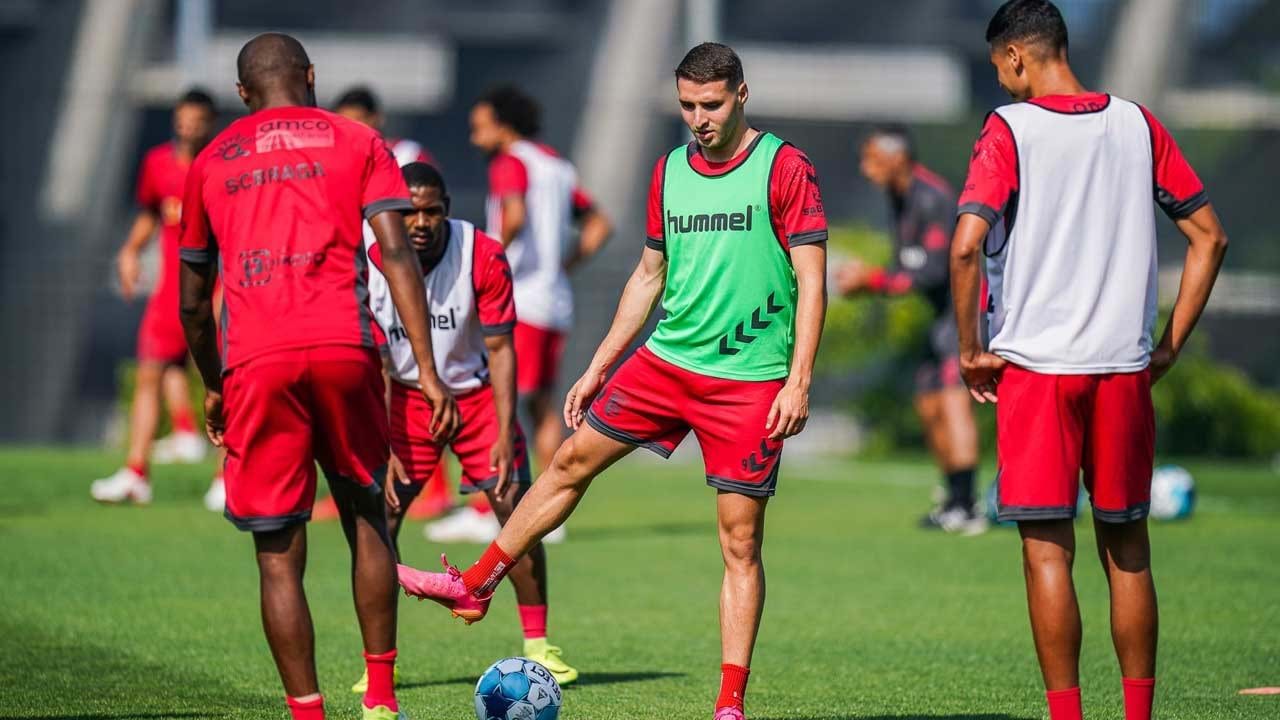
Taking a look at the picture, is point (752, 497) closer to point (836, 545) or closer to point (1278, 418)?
point (836, 545)

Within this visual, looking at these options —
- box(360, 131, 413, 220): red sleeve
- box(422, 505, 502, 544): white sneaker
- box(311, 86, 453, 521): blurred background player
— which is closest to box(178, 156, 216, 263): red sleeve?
box(360, 131, 413, 220): red sleeve

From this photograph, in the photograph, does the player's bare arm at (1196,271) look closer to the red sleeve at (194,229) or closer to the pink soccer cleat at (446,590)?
the pink soccer cleat at (446,590)

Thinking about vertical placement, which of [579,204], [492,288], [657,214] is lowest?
[492,288]

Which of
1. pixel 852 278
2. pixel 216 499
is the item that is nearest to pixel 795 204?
pixel 852 278

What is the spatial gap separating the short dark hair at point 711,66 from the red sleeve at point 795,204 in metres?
0.32

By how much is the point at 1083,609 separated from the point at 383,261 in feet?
15.2

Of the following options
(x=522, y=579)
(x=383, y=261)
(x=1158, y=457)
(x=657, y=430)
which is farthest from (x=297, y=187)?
(x=1158, y=457)

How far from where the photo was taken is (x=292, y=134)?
16.9 ft

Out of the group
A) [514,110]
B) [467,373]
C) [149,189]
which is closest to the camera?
[467,373]

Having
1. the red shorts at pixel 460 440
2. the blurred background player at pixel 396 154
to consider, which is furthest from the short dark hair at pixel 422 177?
the blurred background player at pixel 396 154

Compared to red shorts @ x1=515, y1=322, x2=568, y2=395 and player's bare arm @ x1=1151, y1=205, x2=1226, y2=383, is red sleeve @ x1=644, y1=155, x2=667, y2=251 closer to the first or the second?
player's bare arm @ x1=1151, y1=205, x2=1226, y2=383

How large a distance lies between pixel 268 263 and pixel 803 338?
1658 mm

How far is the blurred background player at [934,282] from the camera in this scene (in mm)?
11805

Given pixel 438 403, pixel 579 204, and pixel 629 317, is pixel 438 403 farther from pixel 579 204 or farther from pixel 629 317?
pixel 579 204
